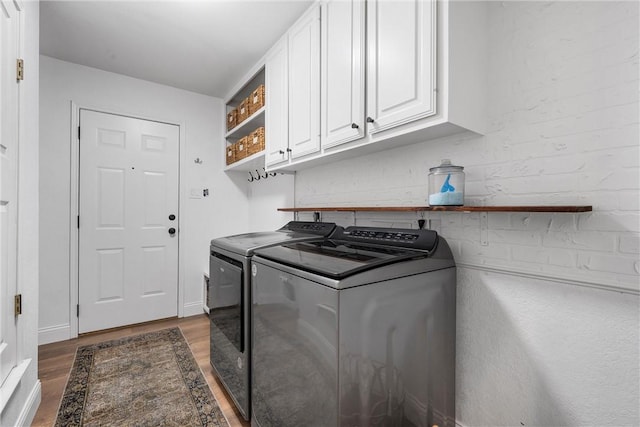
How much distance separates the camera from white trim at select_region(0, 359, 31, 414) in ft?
4.15

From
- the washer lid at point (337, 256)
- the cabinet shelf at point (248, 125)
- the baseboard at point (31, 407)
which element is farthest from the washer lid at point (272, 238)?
the baseboard at point (31, 407)

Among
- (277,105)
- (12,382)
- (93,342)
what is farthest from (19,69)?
(93,342)

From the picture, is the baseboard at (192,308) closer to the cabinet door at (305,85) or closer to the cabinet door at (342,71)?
the cabinet door at (305,85)

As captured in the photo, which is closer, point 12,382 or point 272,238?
point 12,382

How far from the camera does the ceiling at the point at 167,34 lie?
75.5 inches

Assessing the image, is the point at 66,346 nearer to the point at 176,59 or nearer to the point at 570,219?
the point at 176,59

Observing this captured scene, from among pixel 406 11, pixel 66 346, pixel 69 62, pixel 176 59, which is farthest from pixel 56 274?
pixel 406 11

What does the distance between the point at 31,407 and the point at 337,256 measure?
196 cm

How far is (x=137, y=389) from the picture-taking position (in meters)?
1.88

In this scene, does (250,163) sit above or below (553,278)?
above

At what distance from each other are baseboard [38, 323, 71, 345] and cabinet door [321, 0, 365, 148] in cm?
289

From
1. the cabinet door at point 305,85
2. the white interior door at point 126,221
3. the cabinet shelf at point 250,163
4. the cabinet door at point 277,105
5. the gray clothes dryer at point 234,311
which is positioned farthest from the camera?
the white interior door at point 126,221

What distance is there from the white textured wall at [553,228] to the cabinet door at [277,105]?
1.13 m

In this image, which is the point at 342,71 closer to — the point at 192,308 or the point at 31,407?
the point at 31,407
